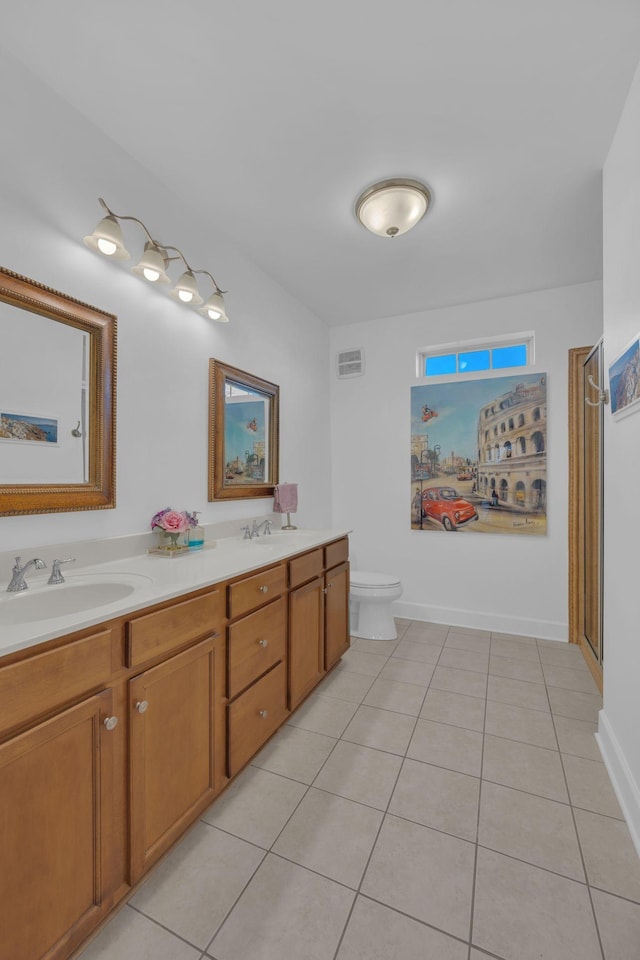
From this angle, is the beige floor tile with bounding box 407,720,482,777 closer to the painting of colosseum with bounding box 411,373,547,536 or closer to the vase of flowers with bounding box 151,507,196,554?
the vase of flowers with bounding box 151,507,196,554

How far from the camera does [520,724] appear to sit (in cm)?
204

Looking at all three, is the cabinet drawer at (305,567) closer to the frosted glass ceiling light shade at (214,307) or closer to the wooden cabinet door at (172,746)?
the wooden cabinet door at (172,746)

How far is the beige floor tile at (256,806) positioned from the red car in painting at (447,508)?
223 cm

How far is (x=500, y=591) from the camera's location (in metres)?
3.22

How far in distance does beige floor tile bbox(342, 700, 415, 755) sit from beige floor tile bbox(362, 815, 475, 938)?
0.42 metres

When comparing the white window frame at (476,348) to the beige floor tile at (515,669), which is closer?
the beige floor tile at (515,669)

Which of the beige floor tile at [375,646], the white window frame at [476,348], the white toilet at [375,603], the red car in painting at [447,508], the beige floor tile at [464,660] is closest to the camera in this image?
the beige floor tile at [464,660]

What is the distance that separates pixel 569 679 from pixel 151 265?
314 cm

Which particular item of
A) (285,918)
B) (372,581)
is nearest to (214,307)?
(372,581)

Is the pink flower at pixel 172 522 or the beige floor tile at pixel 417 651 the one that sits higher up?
the pink flower at pixel 172 522

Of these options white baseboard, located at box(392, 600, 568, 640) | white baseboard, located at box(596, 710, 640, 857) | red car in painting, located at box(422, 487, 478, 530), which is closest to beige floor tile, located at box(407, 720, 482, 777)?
white baseboard, located at box(596, 710, 640, 857)

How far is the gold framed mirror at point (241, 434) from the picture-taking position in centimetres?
227

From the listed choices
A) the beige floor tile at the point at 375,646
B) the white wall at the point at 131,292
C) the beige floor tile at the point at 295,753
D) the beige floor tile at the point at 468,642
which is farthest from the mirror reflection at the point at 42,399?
the beige floor tile at the point at 468,642

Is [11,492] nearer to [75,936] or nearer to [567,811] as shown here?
[75,936]
